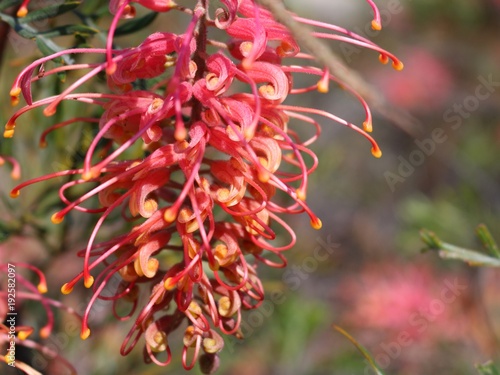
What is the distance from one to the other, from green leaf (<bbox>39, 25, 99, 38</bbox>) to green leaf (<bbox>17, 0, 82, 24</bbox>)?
2 centimetres

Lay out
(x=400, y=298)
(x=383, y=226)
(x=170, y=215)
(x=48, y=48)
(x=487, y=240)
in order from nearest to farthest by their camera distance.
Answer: (x=170, y=215)
(x=48, y=48)
(x=487, y=240)
(x=400, y=298)
(x=383, y=226)

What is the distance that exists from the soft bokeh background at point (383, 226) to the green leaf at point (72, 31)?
0.56 ft

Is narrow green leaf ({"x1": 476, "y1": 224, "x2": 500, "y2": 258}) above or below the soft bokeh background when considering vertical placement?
above

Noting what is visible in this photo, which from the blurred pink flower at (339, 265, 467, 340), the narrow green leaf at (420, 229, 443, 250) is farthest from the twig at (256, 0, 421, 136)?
the blurred pink flower at (339, 265, 467, 340)

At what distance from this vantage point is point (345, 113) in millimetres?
2955

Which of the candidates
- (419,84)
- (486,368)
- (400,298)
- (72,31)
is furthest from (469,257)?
(419,84)

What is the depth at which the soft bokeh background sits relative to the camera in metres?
1.17

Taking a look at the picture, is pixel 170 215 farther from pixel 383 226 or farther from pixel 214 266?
pixel 383 226

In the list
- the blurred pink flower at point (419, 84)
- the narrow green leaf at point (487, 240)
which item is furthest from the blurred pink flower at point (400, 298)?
the blurred pink flower at point (419, 84)

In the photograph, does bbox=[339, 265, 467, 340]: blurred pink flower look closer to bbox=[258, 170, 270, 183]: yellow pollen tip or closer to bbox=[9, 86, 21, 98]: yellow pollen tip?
bbox=[258, 170, 270, 183]: yellow pollen tip

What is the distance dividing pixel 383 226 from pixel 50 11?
2.04 meters

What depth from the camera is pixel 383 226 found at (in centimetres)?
266

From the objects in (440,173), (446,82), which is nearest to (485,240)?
(440,173)

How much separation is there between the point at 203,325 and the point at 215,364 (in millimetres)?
72
